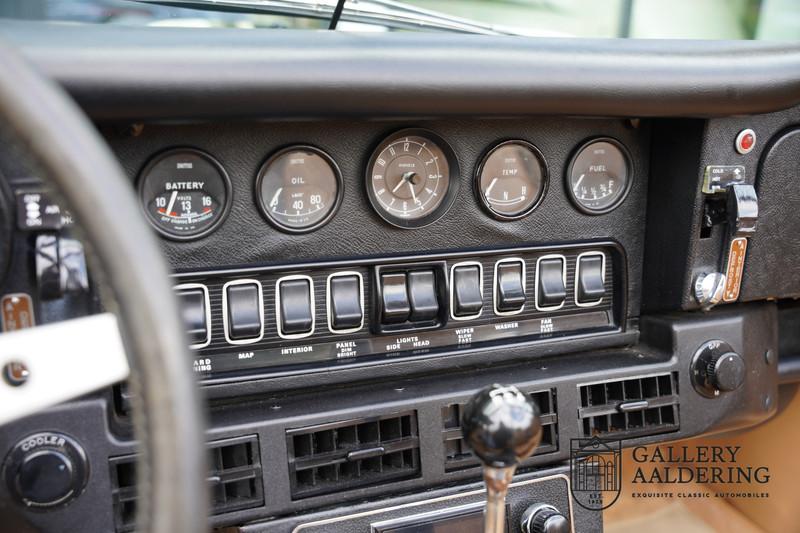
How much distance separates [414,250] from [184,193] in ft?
1.42

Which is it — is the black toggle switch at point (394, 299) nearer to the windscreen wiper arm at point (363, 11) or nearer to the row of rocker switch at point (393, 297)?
the row of rocker switch at point (393, 297)

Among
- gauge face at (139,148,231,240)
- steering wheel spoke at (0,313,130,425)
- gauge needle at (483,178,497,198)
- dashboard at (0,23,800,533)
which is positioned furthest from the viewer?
gauge needle at (483,178,497,198)

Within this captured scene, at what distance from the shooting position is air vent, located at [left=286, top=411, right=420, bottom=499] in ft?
4.44

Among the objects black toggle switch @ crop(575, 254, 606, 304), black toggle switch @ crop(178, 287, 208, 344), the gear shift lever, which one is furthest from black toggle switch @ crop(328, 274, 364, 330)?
black toggle switch @ crop(575, 254, 606, 304)

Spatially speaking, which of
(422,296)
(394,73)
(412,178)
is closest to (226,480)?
(422,296)

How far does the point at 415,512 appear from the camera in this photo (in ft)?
4.74

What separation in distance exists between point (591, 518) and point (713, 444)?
0.74 meters

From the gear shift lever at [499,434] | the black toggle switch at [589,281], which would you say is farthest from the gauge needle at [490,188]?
the gear shift lever at [499,434]

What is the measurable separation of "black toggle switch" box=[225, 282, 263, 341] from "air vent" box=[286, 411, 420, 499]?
19cm

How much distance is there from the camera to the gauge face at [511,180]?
58.3 inches

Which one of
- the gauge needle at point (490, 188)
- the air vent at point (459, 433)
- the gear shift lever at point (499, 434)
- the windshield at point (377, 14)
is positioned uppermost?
the windshield at point (377, 14)

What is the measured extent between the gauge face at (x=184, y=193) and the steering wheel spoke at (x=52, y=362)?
1.90 feet

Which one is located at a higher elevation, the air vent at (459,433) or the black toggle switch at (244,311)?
the black toggle switch at (244,311)

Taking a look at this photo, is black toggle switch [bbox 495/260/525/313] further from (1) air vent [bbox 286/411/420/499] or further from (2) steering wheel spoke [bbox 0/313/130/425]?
(2) steering wheel spoke [bbox 0/313/130/425]
